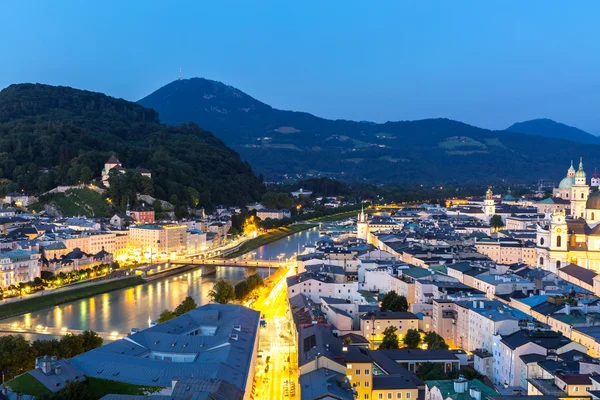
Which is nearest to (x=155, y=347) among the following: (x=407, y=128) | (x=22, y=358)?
(x=22, y=358)

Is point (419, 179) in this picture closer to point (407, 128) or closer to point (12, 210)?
point (407, 128)

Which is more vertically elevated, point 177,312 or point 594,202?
point 594,202

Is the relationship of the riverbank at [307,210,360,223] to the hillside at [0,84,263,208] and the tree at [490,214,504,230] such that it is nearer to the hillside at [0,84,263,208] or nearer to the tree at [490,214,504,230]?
the hillside at [0,84,263,208]

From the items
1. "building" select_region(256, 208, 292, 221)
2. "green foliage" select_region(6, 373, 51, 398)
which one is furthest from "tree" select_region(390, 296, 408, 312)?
"building" select_region(256, 208, 292, 221)

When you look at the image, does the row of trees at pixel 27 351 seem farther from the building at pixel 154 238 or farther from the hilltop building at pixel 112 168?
the hilltop building at pixel 112 168

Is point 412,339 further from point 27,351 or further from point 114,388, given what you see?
point 27,351

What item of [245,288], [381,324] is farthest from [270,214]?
[381,324]
